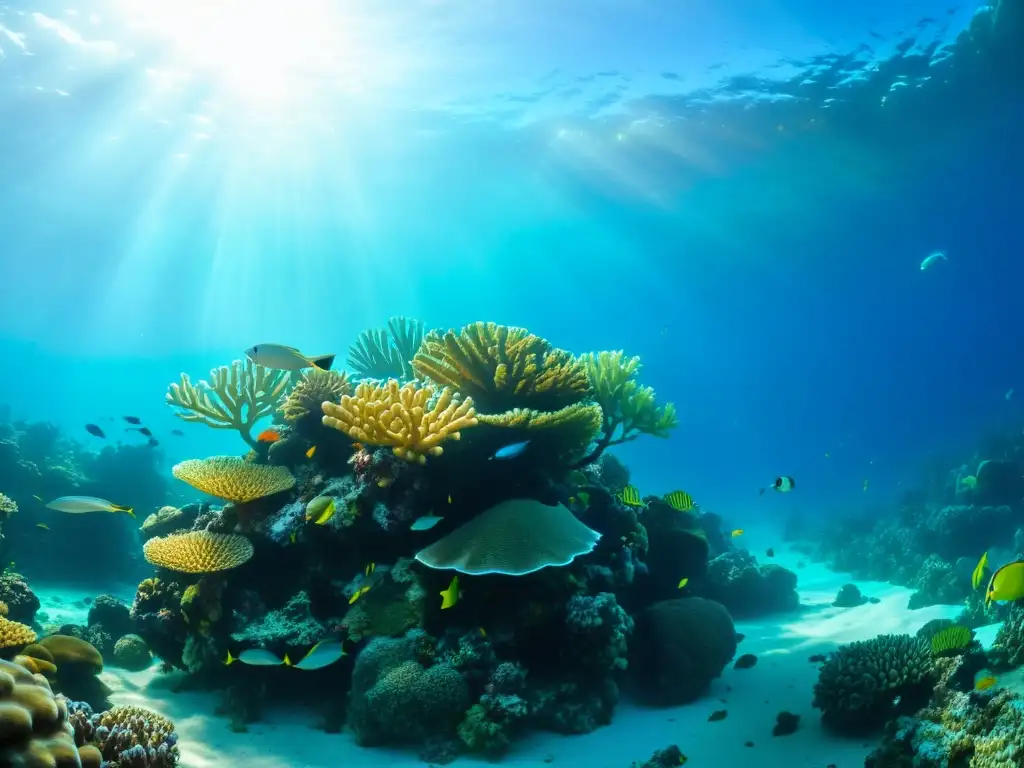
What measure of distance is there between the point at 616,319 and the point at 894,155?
2165 inches

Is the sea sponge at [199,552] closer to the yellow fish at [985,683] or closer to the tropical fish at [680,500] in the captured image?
the tropical fish at [680,500]

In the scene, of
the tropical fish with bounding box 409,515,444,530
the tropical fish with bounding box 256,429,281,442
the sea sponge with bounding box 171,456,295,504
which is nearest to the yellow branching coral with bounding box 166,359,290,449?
the tropical fish with bounding box 256,429,281,442

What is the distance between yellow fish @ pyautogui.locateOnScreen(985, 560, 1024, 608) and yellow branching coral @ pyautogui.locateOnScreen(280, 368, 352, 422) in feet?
21.9

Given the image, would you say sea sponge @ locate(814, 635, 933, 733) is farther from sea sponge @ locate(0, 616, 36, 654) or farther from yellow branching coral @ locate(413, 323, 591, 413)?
sea sponge @ locate(0, 616, 36, 654)

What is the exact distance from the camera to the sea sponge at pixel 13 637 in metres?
4.56

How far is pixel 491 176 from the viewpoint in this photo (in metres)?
34.1

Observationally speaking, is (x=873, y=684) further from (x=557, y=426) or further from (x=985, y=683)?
(x=557, y=426)

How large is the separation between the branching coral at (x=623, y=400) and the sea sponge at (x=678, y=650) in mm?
2633

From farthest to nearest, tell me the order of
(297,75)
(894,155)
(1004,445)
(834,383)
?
(834,383) < (894,155) < (297,75) < (1004,445)

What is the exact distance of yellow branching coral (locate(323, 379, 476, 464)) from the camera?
5676mm

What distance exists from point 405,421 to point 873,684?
519 cm

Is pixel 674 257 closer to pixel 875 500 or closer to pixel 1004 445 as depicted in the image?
pixel 875 500

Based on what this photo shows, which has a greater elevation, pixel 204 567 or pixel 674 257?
pixel 674 257

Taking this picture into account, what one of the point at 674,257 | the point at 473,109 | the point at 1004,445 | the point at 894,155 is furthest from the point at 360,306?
the point at 1004,445
